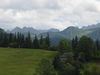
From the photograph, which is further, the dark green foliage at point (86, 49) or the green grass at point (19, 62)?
the dark green foliage at point (86, 49)

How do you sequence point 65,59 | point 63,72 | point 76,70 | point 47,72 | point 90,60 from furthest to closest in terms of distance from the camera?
1. point 90,60
2. point 65,59
3. point 76,70
4. point 63,72
5. point 47,72

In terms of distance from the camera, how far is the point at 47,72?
238ft

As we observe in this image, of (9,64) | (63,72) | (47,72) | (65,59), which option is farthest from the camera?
(65,59)

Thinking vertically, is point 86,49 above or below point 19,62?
above

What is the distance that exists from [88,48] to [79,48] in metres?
4.56

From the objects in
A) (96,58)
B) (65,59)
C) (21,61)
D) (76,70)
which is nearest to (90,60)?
(96,58)

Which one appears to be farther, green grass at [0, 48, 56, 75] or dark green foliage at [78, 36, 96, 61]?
dark green foliage at [78, 36, 96, 61]

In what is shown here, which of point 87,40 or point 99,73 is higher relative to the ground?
point 87,40

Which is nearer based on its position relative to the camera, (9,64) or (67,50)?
(9,64)

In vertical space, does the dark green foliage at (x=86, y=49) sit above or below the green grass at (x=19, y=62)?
above

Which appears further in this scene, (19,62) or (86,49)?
(86,49)

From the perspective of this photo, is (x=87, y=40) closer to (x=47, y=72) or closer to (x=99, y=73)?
(x=99, y=73)

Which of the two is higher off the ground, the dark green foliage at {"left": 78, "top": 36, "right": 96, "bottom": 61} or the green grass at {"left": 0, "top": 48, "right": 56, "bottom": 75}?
the dark green foliage at {"left": 78, "top": 36, "right": 96, "bottom": 61}

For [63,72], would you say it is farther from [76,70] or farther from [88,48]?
[88,48]
